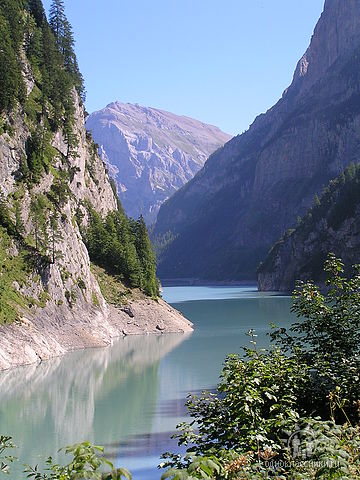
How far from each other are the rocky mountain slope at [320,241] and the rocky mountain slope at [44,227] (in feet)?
267

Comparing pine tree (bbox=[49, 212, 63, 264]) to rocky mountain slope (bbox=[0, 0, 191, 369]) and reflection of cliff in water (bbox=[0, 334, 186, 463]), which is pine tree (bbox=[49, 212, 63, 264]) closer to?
rocky mountain slope (bbox=[0, 0, 191, 369])

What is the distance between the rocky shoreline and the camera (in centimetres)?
4503

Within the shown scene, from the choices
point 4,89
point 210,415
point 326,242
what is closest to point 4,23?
point 4,89

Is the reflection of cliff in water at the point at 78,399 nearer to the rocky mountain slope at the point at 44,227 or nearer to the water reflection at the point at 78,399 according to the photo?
the water reflection at the point at 78,399

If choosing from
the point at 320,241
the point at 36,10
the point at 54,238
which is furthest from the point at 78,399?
the point at 320,241

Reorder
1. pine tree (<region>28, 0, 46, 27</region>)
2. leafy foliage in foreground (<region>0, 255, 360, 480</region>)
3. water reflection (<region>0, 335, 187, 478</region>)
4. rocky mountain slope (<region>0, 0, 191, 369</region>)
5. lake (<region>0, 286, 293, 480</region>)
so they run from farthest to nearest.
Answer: pine tree (<region>28, 0, 46, 27</region>), rocky mountain slope (<region>0, 0, 191, 369</region>), water reflection (<region>0, 335, 187, 478</region>), lake (<region>0, 286, 293, 480</region>), leafy foliage in foreground (<region>0, 255, 360, 480</region>)

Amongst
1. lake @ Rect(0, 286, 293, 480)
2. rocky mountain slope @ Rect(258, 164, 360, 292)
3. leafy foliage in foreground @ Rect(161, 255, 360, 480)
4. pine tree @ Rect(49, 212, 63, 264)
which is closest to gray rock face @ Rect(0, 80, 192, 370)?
pine tree @ Rect(49, 212, 63, 264)

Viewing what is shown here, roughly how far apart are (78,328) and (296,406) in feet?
159

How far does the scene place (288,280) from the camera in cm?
17275

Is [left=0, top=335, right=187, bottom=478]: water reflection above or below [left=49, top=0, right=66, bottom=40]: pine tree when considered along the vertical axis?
below

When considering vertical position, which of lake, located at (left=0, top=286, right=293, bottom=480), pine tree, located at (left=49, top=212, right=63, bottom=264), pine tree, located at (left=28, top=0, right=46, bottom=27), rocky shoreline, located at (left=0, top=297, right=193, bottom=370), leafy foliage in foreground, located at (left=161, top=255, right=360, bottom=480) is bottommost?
lake, located at (left=0, top=286, right=293, bottom=480)

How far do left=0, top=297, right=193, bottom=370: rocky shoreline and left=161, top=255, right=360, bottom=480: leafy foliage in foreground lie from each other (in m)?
33.5

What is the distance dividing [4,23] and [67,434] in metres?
54.9

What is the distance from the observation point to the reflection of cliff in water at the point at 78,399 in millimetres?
27469
